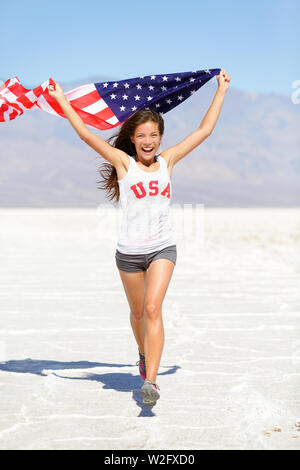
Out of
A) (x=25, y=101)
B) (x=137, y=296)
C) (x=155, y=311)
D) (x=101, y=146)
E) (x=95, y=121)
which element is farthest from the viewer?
(x=25, y=101)

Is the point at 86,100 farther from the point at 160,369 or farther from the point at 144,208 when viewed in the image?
the point at 160,369

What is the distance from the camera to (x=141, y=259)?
186 inches

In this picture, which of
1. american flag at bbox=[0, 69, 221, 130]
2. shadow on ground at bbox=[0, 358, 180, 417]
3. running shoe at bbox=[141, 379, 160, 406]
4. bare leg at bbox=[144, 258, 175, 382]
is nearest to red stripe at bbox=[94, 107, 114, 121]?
american flag at bbox=[0, 69, 221, 130]

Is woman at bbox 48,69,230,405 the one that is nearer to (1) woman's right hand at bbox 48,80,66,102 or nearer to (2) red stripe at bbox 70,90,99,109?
(1) woman's right hand at bbox 48,80,66,102

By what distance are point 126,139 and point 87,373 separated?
1825 millimetres

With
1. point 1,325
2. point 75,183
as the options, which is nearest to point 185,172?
point 75,183

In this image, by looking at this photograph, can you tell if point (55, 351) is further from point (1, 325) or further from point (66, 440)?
point (66, 440)

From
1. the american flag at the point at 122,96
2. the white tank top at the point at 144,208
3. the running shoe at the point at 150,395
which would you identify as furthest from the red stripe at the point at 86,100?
the running shoe at the point at 150,395

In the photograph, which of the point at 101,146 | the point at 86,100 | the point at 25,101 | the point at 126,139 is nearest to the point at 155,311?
the point at 101,146

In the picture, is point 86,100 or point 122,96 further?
point 86,100

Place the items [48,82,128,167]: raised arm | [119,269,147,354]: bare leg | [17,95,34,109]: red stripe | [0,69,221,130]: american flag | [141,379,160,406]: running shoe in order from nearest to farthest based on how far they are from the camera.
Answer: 1. [141,379,160,406]: running shoe
2. [48,82,128,167]: raised arm
3. [119,269,147,354]: bare leg
4. [0,69,221,130]: american flag
5. [17,95,34,109]: red stripe

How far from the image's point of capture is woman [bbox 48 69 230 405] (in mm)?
4625

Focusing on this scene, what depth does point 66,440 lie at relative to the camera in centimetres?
397

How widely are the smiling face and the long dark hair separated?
38 mm
